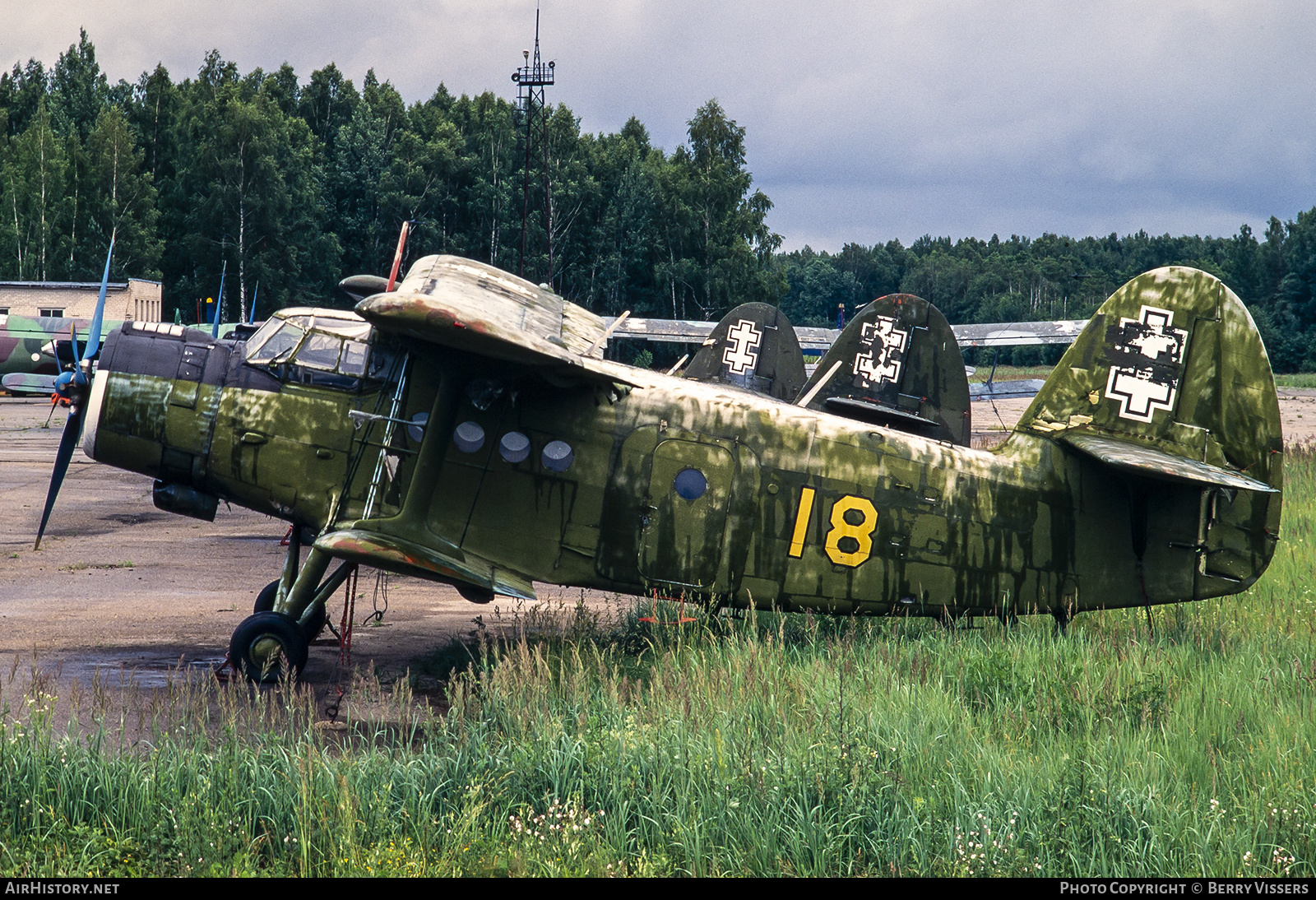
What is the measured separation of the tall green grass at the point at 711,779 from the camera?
5.27m

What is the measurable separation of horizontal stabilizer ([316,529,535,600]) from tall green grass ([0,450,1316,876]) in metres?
0.77

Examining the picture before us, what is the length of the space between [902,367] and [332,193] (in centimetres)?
6876

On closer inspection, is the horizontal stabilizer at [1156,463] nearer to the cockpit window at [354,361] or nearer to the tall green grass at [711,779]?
the tall green grass at [711,779]

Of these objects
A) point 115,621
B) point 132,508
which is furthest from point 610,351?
point 115,621

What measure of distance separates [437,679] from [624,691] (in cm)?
235

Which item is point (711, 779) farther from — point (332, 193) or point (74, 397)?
point (332, 193)

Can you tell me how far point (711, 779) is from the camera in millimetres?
5945

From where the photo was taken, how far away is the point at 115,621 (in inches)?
432

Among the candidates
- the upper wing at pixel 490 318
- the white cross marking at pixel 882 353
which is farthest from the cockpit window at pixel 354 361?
the white cross marking at pixel 882 353

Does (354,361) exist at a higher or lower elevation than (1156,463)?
higher

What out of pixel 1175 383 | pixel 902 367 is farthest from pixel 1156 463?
pixel 902 367

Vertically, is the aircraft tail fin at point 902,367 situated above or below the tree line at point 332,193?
below

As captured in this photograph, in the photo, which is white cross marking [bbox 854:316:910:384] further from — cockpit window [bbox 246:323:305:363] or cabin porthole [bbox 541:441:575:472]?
cockpit window [bbox 246:323:305:363]

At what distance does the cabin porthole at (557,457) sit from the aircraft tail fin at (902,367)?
Result: 596 centimetres
